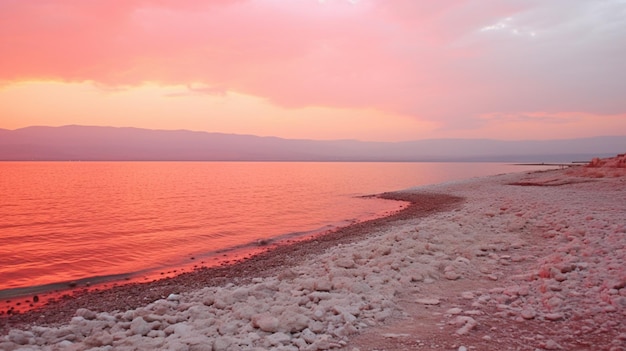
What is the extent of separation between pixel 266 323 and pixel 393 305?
213 centimetres

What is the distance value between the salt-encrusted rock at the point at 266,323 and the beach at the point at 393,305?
0.05ft

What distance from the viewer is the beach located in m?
5.13

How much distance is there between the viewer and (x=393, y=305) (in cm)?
640

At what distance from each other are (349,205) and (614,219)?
69.1 feet

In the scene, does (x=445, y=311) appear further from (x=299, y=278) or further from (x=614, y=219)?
(x=614, y=219)

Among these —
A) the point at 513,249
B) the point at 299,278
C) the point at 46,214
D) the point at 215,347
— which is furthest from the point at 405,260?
the point at 46,214

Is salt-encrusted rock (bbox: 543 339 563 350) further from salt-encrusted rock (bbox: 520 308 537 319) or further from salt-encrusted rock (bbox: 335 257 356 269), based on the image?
salt-encrusted rock (bbox: 335 257 356 269)

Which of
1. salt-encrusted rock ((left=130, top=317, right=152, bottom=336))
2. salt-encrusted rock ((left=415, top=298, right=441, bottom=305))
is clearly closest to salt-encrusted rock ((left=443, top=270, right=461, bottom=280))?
salt-encrusted rock ((left=415, top=298, right=441, bottom=305))

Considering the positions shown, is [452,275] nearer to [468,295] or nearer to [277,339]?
[468,295]

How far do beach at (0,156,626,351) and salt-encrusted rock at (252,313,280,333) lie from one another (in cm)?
1

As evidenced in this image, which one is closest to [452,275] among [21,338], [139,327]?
[139,327]

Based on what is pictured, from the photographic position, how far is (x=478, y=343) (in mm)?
4926

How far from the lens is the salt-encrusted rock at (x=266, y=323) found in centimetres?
546

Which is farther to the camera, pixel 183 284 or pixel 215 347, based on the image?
pixel 183 284
